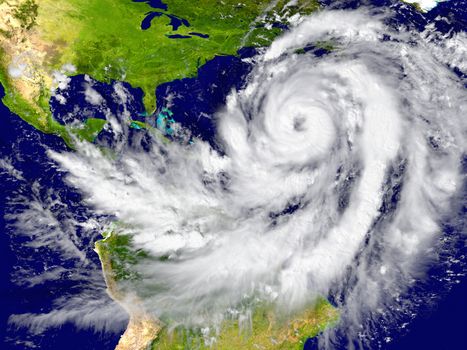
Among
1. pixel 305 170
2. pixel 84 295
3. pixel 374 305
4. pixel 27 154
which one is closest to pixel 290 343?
pixel 374 305

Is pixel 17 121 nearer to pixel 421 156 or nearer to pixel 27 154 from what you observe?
pixel 27 154

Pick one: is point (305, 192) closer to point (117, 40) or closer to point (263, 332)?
point (263, 332)

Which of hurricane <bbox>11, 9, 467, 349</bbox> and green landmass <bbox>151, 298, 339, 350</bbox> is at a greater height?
hurricane <bbox>11, 9, 467, 349</bbox>

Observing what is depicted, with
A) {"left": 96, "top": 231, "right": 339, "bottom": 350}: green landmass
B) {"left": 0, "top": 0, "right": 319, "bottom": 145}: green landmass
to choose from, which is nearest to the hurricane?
{"left": 96, "top": 231, "right": 339, "bottom": 350}: green landmass

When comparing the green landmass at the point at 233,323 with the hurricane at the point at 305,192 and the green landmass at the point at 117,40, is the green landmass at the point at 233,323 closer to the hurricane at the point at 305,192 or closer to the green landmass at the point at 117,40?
the hurricane at the point at 305,192

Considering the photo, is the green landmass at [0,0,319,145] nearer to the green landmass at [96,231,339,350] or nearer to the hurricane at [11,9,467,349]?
the hurricane at [11,9,467,349]

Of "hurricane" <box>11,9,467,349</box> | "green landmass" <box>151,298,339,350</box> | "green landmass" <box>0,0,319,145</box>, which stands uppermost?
"green landmass" <box>0,0,319,145</box>

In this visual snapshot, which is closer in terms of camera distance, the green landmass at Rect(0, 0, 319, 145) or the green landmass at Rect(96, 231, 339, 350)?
the green landmass at Rect(96, 231, 339, 350)

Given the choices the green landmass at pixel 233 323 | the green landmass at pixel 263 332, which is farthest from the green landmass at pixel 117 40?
the green landmass at pixel 263 332

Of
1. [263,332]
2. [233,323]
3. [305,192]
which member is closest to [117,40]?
[305,192]
